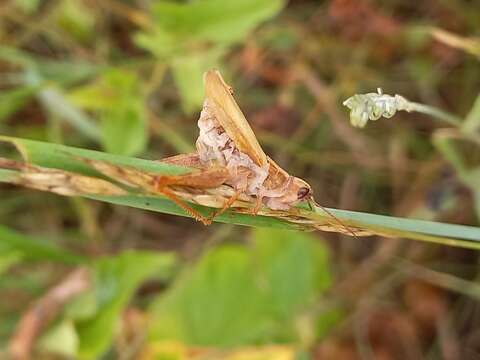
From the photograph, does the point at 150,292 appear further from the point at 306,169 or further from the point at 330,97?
the point at 330,97

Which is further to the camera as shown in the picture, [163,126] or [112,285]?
[163,126]

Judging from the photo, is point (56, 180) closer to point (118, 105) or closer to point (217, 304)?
point (118, 105)

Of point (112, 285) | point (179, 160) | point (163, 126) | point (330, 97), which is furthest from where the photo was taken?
point (330, 97)

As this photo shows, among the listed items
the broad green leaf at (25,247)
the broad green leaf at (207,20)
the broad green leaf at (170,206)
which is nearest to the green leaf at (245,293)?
the broad green leaf at (25,247)

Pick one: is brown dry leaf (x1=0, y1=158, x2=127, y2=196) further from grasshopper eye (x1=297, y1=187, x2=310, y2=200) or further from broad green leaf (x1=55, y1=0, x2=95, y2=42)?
broad green leaf (x1=55, y1=0, x2=95, y2=42)

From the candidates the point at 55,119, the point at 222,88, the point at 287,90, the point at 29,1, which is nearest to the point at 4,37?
the point at 29,1

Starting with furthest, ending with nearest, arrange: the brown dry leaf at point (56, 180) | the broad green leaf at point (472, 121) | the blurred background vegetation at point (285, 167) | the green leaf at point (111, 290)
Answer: the blurred background vegetation at point (285, 167) → the green leaf at point (111, 290) → the broad green leaf at point (472, 121) → the brown dry leaf at point (56, 180)

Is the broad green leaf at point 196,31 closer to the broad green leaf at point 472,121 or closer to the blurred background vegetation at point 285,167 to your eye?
the blurred background vegetation at point 285,167
